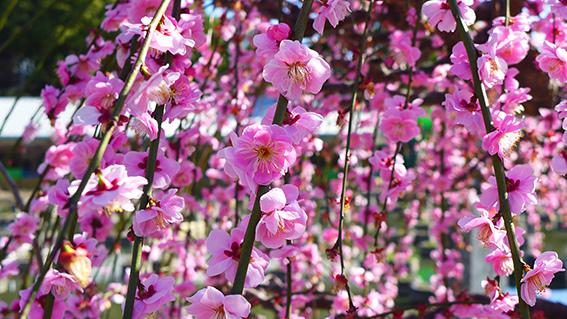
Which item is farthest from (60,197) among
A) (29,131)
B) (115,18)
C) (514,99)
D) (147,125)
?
(29,131)

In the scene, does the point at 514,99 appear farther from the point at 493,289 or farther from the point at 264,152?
the point at 264,152

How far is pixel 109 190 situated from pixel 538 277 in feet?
1.78

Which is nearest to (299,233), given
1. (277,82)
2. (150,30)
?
(277,82)

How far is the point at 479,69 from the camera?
0.65 m

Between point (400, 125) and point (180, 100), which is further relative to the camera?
point (400, 125)

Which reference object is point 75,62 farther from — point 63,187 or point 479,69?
point 479,69

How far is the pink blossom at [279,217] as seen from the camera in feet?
1.65

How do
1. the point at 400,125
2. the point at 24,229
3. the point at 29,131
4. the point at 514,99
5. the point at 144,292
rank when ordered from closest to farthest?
the point at 144,292
the point at 514,99
the point at 400,125
the point at 24,229
the point at 29,131

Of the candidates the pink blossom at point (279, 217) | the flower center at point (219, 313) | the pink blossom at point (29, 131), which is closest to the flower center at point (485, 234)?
the pink blossom at point (279, 217)

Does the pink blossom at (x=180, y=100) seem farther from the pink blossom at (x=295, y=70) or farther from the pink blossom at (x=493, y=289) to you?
the pink blossom at (x=493, y=289)

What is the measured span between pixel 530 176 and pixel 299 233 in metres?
0.35

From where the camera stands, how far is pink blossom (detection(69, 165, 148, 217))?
1.58 ft

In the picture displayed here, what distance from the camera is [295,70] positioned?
0.60 metres

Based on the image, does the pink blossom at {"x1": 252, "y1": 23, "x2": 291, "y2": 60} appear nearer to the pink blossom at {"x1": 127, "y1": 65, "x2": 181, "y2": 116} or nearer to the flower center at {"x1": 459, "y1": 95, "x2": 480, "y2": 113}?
the pink blossom at {"x1": 127, "y1": 65, "x2": 181, "y2": 116}
